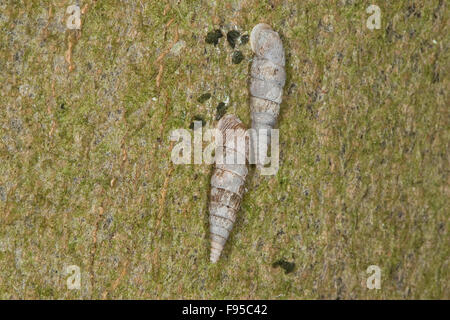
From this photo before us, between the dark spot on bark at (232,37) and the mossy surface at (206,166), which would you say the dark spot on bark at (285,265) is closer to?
the mossy surface at (206,166)

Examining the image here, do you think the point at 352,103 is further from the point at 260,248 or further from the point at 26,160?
the point at 26,160

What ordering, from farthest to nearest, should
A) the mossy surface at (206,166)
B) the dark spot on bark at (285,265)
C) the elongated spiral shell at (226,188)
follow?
the dark spot on bark at (285,265), the elongated spiral shell at (226,188), the mossy surface at (206,166)

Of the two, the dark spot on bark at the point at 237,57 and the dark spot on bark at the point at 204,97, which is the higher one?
the dark spot on bark at the point at 237,57

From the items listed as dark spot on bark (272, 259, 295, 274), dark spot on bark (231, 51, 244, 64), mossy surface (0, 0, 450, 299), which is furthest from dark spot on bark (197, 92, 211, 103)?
dark spot on bark (272, 259, 295, 274)

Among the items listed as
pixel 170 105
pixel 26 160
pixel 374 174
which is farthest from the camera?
pixel 374 174

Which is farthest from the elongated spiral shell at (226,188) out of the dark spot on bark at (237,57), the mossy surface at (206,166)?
the dark spot on bark at (237,57)

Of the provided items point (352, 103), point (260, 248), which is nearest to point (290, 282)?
point (260, 248)
